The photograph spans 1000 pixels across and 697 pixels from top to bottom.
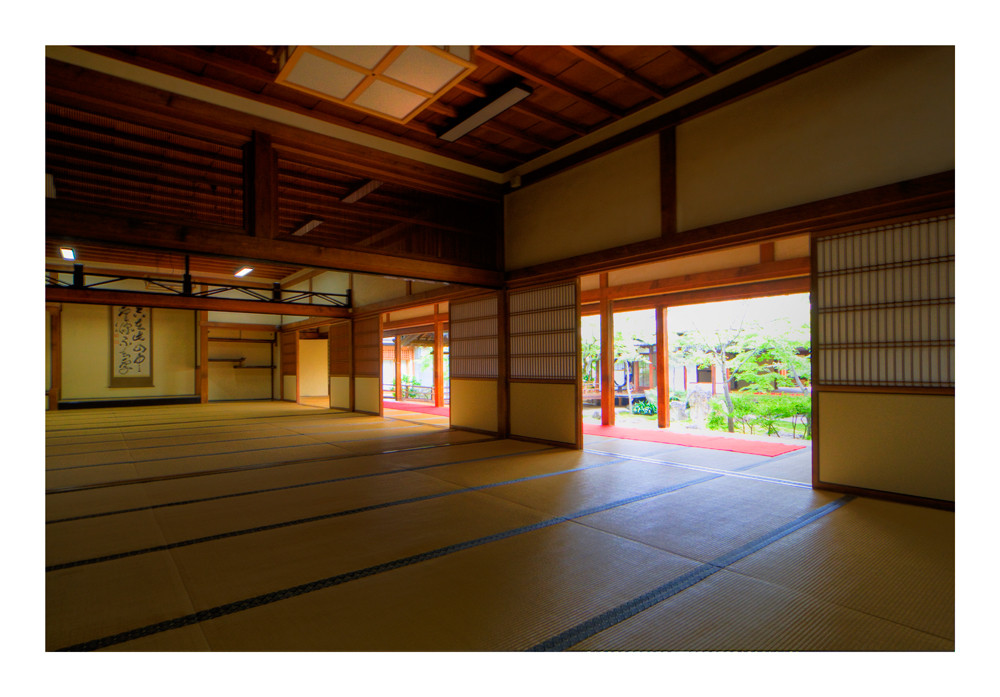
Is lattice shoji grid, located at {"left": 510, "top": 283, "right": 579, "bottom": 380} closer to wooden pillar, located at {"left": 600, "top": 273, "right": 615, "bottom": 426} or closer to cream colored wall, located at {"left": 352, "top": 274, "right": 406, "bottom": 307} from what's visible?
wooden pillar, located at {"left": 600, "top": 273, "right": 615, "bottom": 426}

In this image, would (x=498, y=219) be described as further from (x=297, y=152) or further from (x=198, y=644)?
(x=198, y=644)

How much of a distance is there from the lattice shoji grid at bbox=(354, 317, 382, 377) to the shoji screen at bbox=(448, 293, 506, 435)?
7.17ft

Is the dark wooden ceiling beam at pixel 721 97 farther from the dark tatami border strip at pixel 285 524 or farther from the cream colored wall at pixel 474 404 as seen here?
the dark tatami border strip at pixel 285 524

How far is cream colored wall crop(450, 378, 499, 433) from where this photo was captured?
19.4ft

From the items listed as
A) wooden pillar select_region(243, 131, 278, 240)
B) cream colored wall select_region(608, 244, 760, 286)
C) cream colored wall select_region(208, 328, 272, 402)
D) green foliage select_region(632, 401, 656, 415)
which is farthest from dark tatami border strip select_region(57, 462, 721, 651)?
cream colored wall select_region(208, 328, 272, 402)

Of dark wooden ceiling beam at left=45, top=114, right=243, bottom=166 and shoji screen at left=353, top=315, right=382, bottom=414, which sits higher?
dark wooden ceiling beam at left=45, top=114, right=243, bottom=166

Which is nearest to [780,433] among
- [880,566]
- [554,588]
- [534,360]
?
[534,360]

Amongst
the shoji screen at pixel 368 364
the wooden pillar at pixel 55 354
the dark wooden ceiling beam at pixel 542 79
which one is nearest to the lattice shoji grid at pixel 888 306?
the dark wooden ceiling beam at pixel 542 79

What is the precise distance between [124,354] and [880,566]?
12.8 metres

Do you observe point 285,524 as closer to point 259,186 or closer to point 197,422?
point 259,186

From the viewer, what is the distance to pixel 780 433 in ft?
28.9

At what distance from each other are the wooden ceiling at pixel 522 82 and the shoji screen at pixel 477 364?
6.64 feet

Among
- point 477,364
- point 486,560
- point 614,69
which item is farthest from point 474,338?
point 486,560

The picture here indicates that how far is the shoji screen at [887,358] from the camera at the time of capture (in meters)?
2.84
